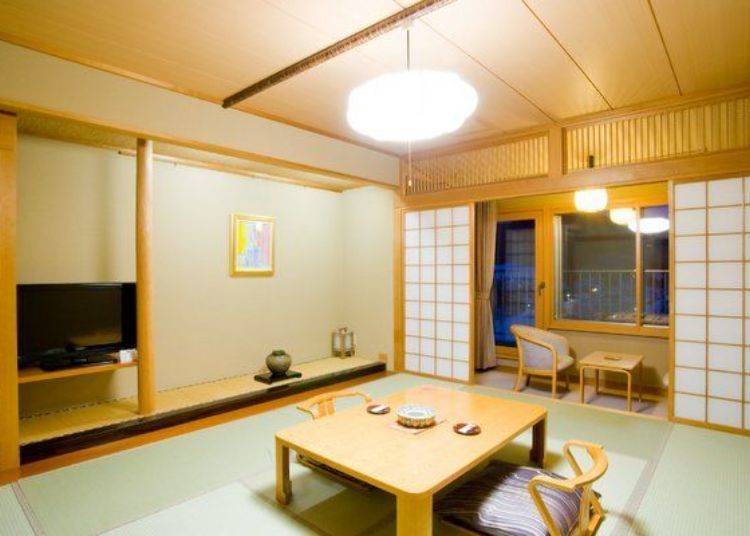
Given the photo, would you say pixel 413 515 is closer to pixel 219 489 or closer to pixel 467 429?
pixel 467 429

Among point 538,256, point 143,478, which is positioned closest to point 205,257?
point 143,478

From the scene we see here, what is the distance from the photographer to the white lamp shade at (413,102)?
6.51 ft

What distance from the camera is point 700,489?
2643 mm

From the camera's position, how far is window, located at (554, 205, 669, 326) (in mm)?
Answer: 5109

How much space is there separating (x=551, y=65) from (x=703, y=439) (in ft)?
9.88

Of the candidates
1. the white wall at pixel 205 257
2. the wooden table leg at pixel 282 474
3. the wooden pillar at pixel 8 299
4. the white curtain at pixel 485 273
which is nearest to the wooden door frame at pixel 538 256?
the white curtain at pixel 485 273

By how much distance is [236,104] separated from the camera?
3740mm

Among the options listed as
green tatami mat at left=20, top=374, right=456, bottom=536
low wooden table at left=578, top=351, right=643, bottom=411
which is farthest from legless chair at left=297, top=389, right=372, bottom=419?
low wooden table at left=578, top=351, right=643, bottom=411

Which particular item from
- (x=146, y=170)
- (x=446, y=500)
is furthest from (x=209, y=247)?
(x=446, y=500)

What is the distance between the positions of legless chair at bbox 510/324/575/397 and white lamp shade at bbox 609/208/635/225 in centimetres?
160

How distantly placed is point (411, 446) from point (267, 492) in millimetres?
944

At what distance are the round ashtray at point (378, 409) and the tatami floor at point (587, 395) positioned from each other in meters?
2.44

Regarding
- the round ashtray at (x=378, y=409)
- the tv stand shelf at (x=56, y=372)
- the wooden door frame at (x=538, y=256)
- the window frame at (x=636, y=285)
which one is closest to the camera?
the round ashtray at (x=378, y=409)

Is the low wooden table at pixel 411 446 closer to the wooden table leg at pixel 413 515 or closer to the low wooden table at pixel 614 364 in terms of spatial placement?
the wooden table leg at pixel 413 515
